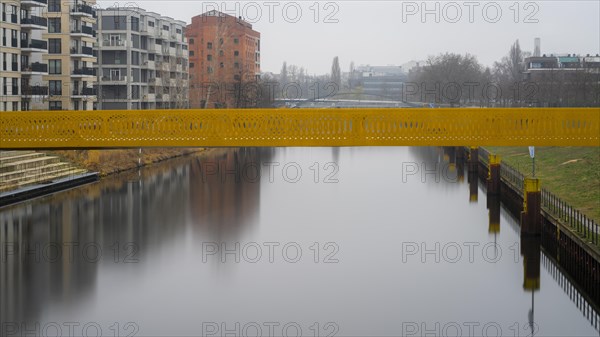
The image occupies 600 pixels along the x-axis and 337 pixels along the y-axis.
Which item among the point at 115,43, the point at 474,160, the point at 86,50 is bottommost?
the point at 474,160

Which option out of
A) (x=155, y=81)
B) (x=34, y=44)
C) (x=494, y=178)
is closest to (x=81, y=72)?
(x=34, y=44)

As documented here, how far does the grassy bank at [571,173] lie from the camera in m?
24.0

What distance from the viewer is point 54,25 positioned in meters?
42.2

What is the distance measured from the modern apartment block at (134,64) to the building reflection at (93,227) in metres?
14.6

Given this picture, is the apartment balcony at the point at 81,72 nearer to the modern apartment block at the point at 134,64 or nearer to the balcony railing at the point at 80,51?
the balcony railing at the point at 80,51

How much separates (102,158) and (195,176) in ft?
14.3

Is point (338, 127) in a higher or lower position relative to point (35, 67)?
lower

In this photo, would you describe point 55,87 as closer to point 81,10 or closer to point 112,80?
point 81,10

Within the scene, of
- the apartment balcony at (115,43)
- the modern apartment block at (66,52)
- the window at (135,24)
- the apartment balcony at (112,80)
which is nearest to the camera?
the modern apartment block at (66,52)

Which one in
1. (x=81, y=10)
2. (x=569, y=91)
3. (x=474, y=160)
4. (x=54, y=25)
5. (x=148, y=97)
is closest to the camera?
(x=474, y=160)

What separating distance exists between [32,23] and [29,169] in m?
9.43

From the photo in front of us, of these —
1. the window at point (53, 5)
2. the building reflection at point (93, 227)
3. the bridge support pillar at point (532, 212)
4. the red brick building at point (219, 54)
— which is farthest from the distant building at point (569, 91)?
the window at point (53, 5)

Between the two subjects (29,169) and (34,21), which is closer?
(29,169)

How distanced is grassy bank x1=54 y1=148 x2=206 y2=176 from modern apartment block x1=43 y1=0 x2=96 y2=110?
4647mm
